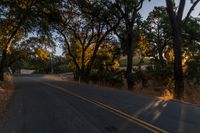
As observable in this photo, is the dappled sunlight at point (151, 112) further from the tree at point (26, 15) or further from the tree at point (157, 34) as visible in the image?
the tree at point (157, 34)

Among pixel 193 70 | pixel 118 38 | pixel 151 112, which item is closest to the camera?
pixel 151 112

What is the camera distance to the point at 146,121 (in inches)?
411

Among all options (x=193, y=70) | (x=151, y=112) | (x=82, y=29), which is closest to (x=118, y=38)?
(x=82, y=29)

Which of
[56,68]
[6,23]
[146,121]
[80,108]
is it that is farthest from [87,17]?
[56,68]

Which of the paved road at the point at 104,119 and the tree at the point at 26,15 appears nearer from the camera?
the paved road at the point at 104,119

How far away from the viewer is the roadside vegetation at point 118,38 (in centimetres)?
2241

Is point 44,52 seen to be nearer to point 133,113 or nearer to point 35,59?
point 35,59

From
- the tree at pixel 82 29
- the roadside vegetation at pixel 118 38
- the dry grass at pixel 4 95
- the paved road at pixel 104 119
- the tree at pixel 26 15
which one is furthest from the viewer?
the tree at pixel 82 29

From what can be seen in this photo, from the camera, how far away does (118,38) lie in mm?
40281

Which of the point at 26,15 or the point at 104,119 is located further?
the point at 26,15

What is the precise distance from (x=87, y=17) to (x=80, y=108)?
1073 inches

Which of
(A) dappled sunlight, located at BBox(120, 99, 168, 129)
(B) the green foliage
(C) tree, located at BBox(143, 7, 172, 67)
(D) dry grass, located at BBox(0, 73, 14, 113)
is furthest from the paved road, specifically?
(C) tree, located at BBox(143, 7, 172, 67)

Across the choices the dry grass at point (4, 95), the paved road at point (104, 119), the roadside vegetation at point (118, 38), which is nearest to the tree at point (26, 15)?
the roadside vegetation at point (118, 38)

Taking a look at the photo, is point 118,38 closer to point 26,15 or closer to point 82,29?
point 82,29
